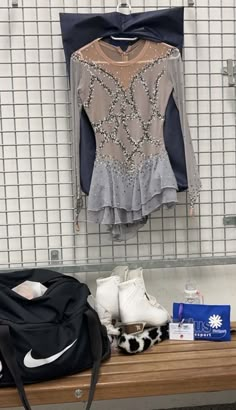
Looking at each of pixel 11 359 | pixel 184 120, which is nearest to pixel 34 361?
pixel 11 359

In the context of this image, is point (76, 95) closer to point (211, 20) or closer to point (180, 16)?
point (180, 16)

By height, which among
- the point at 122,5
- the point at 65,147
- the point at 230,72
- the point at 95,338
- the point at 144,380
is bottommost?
the point at 144,380

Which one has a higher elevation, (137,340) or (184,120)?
(184,120)

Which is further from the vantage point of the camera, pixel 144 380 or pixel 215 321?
pixel 215 321

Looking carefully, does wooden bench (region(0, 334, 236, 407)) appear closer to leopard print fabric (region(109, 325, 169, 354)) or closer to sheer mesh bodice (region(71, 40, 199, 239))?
leopard print fabric (region(109, 325, 169, 354))

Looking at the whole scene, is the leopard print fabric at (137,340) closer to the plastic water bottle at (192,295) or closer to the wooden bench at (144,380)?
the wooden bench at (144,380)

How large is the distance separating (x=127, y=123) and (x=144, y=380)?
782mm

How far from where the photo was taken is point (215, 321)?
160 cm

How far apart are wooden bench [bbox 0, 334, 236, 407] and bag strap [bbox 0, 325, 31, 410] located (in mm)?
23

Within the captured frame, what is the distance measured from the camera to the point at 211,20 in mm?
1744

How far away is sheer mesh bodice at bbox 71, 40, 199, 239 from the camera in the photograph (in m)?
1.62

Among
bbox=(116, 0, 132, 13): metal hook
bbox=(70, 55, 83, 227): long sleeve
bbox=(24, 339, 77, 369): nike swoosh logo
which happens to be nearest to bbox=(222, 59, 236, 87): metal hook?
bbox=(116, 0, 132, 13): metal hook

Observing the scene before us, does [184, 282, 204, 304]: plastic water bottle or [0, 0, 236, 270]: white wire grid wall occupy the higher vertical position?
[0, 0, 236, 270]: white wire grid wall

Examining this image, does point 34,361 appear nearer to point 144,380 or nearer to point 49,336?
point 49,336
